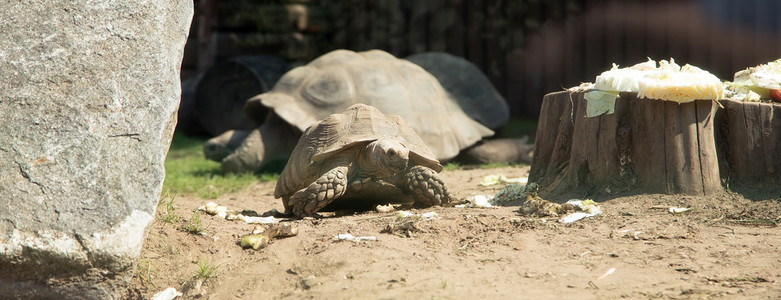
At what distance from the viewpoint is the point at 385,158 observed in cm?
385

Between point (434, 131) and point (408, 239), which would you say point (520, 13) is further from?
point (408, 239)

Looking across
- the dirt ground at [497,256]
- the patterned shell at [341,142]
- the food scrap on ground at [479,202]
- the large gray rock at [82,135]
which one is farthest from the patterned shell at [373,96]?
the large gray rock at [82,135]

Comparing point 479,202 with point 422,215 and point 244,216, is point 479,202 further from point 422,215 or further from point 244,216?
point 244,216

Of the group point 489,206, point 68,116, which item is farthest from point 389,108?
point 68,116

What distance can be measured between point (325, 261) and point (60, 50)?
1417 mm

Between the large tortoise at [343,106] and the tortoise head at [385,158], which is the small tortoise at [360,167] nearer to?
the tortoise head at [385,158]

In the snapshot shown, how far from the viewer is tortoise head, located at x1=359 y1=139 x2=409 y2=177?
152 inches

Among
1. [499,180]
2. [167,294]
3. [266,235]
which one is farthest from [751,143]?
[167,294]

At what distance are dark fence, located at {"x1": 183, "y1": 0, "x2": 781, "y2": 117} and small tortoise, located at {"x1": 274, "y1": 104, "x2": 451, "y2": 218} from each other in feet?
14.2

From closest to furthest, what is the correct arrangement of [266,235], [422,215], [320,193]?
[266,235] < [422,215] < [320,193]

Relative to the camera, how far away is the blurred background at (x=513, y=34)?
7.21 meters

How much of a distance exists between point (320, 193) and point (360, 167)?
33 cm

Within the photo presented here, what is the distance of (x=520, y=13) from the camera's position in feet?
29.9

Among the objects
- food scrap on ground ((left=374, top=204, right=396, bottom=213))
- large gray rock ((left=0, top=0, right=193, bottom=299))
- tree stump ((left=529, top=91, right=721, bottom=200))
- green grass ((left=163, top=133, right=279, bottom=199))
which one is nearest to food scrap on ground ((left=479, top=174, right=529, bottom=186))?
tree stump ((left=529, top=91, right=721, bottom=200))
